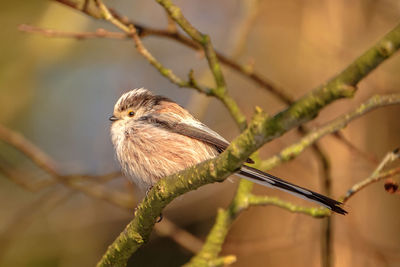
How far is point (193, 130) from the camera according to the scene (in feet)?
15.2

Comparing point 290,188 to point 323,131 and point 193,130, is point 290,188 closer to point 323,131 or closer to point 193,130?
point 323,131

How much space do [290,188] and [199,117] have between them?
8.94 feet

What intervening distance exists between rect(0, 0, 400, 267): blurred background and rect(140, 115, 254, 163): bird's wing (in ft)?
3.29

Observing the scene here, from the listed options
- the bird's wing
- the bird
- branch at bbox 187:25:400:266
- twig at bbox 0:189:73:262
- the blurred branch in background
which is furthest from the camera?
twig at bbox 0:189:73:262

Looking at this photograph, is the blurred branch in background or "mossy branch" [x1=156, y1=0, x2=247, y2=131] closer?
"mossy branch" [x1=156, y1=0, x2=247, y2=131]

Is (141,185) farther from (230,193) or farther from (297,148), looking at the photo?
(230,193)

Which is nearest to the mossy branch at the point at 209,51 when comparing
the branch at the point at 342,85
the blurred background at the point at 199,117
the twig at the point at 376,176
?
the blurred background at the point at 199,117

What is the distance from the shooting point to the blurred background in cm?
646

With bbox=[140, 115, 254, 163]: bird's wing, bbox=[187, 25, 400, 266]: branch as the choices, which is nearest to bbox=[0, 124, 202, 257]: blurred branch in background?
bbox=[140, 115, 254, 163]: bird's wing

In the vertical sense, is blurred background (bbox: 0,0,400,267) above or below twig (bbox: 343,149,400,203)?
above

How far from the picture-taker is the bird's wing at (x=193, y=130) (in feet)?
14.4

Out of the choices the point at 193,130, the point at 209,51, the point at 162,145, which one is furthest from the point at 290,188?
the point at 209,51

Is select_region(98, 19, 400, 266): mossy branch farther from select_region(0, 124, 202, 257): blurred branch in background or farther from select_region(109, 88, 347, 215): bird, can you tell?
select_region(0, 124, 202, 257): blurred branch in background

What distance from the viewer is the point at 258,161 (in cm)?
480
